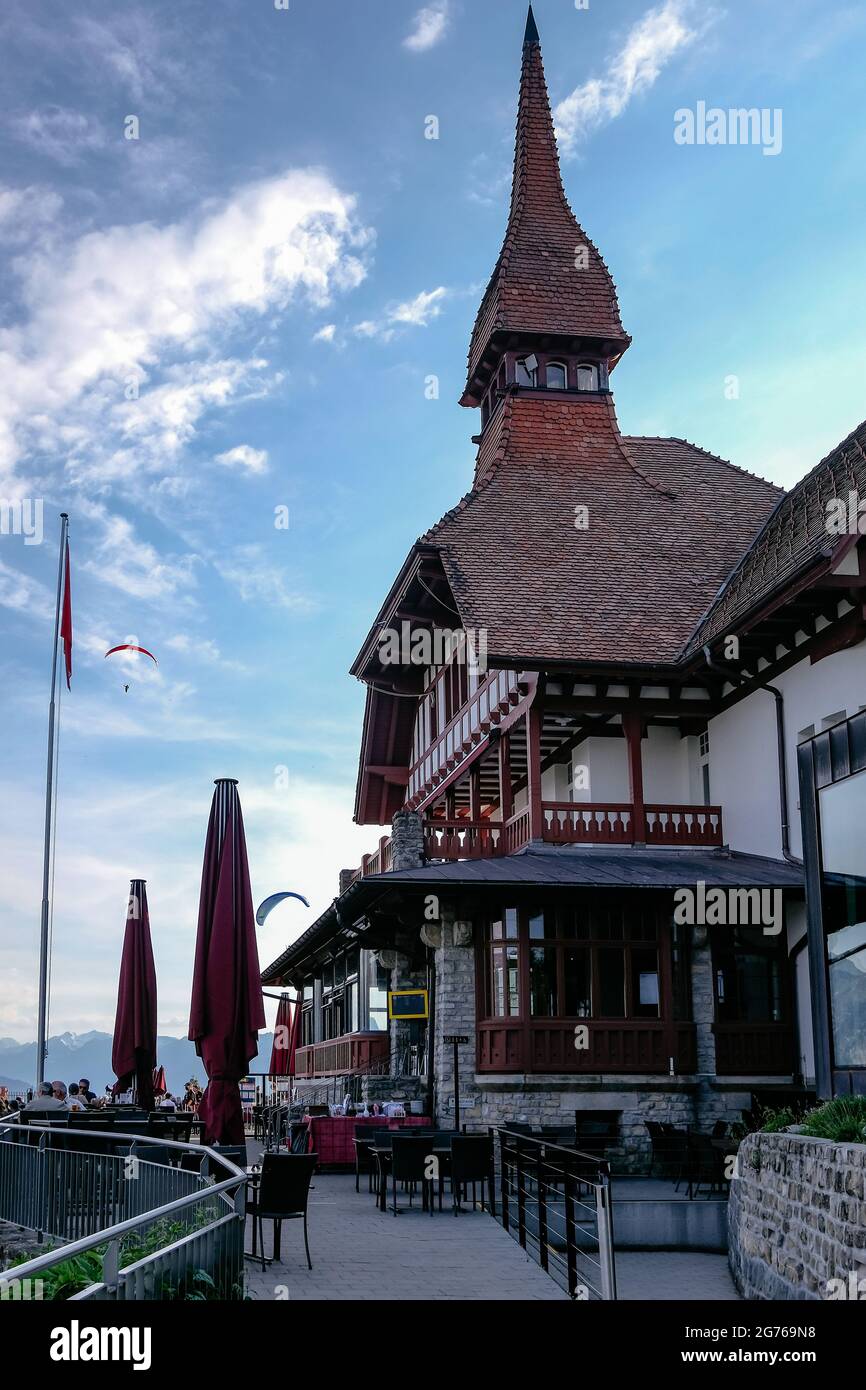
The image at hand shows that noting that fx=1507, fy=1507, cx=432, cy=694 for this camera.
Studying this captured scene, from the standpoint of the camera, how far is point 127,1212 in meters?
10.6

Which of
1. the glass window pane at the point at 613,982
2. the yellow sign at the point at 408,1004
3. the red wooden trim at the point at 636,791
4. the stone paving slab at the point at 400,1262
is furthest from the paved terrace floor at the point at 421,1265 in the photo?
the red wooden trim at the point at 636,791

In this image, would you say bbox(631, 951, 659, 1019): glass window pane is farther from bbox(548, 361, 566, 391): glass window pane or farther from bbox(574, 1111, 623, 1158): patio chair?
bbox(548, 361, 566, 391): glass window pane

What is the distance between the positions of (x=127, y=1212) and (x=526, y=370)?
24.6 metres

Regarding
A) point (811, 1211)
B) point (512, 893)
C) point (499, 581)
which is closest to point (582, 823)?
point (512, 893)

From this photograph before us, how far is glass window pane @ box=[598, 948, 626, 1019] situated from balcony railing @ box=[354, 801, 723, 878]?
2478mm

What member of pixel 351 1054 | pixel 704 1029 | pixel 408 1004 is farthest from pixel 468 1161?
pixel 351 1054

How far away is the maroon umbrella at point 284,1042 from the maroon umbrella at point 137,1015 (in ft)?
41.2

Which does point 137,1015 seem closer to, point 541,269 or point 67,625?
point 67,625

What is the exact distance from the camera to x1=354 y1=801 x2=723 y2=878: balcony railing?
23.8 m

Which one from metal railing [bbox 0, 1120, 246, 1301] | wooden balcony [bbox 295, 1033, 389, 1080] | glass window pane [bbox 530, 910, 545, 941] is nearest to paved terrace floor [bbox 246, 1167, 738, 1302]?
metal railing [bbox 0, 1120, 246, 1301]

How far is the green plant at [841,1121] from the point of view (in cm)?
1220
